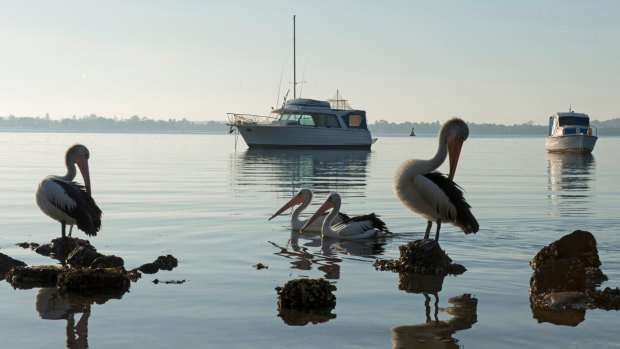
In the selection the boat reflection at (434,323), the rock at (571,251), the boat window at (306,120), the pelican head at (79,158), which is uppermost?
the boat window at (306,120)

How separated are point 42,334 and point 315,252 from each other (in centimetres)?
583

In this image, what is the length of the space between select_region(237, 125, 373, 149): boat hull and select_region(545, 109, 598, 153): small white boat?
14.6 meters

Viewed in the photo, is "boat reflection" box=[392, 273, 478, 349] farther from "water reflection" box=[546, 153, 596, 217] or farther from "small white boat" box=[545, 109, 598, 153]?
"small white boat" box=[545, 109, 598, 153]

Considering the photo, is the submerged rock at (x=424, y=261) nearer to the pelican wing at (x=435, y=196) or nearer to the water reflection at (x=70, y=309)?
the pelican wing at (x=435, y=196)

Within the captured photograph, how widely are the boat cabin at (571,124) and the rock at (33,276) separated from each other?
50854 mm

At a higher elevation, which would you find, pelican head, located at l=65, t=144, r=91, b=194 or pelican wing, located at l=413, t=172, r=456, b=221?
pelican head, located at l=65, t=144, r=91, b=194

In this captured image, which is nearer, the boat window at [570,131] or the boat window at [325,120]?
the boat window at [570,131]

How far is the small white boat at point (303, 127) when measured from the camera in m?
62.8

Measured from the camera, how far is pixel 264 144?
64.6 metres

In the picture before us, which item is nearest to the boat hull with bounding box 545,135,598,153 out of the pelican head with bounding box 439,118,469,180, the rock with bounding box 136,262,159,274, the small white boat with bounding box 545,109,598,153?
the small white boat with bounding box 545,109,598,153

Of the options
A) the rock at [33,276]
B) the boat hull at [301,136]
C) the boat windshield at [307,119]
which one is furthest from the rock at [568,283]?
the boat windshield at [307,119]

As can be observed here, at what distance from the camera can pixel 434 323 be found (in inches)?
312

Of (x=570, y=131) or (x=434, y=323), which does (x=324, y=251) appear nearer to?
(x=434, y=323)

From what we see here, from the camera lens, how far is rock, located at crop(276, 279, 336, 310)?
8.35 metres
